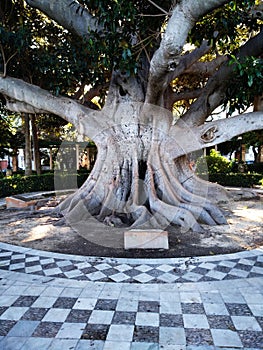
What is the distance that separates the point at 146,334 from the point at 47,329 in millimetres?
768

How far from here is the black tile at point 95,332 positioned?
7.20 feet

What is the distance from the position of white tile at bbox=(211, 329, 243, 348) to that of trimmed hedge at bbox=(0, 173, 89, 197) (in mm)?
8981

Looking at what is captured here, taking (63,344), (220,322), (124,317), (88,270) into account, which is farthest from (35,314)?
(220,322)

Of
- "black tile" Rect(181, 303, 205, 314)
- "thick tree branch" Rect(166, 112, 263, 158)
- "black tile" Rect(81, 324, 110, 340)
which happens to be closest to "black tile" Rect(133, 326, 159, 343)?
"black tile" Rect(81, 324, 110, 340)

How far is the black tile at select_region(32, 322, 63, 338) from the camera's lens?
7.27 ft

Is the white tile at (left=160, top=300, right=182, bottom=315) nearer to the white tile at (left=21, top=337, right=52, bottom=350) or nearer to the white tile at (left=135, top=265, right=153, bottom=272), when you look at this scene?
the white tile at (left=135, top=265, right=153, bottom=272)

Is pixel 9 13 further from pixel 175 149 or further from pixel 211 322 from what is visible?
pixel 211 322

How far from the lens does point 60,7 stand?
595 cm

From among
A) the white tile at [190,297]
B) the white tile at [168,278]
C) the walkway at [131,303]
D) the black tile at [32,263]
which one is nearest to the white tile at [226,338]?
the walkway at [131,303]

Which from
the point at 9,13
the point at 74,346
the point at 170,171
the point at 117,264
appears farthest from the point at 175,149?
the point at 9,13

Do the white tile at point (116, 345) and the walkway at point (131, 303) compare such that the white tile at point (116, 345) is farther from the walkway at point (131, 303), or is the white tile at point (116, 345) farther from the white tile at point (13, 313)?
the white tile at point (13, 313)

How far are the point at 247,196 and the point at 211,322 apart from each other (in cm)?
718

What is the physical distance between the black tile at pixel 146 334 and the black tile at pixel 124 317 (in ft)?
0.37

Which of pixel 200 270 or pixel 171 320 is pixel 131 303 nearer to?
pixel 171 320
